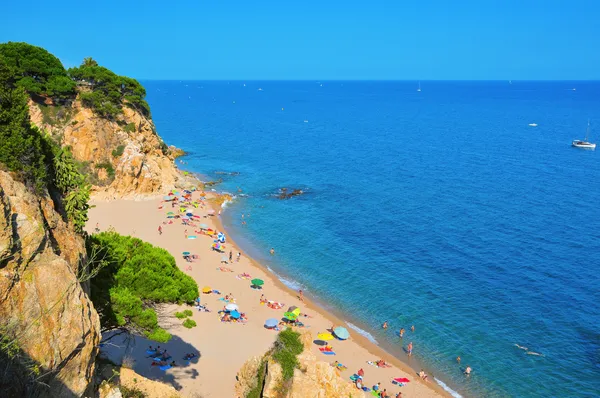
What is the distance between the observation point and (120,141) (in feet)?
176

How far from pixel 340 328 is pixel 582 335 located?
55.4 feet

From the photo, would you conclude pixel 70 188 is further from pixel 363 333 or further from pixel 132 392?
pixel 363 333

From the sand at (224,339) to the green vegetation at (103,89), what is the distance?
1522cm

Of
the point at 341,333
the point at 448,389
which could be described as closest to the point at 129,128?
the point at 341,333

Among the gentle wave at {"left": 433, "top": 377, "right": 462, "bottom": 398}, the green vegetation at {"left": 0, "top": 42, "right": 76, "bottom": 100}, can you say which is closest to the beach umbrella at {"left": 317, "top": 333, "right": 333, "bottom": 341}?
the gentle wave at {"left": 433, "top": 377, "right": 462, "bottom": 398}

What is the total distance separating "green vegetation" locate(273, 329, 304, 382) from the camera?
62.3 ft

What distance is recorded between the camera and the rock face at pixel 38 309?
9.70 meters

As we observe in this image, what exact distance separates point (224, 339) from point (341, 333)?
7.75 m

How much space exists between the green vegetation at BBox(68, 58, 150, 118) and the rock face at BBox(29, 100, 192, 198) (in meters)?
1.07

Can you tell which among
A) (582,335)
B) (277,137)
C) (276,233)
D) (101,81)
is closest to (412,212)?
(276,233)

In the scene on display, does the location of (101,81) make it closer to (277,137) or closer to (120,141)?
(120,141)

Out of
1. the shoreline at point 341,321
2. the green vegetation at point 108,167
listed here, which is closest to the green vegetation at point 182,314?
the shoreline at point 341,321

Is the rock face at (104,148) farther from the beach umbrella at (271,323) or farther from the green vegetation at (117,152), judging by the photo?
the beach umbrella at (271,323)

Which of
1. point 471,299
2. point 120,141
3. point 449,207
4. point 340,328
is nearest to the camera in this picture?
point 340,328
